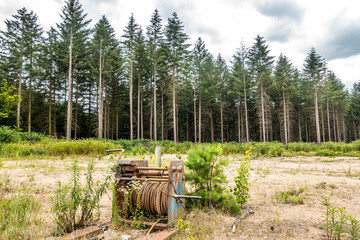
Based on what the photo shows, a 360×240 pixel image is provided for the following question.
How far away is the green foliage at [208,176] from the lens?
12.6ft

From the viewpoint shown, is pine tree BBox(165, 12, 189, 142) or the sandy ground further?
pine tree BBox(165, 12, 189, 142)

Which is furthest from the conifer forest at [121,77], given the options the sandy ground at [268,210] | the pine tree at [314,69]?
the sandy ground at [268,210]

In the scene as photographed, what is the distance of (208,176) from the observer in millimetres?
3973

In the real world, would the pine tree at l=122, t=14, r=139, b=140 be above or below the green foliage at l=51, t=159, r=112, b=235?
above

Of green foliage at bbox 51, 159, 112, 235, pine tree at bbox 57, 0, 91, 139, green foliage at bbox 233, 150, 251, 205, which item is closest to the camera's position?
green foliage at bbox 51, 159, 112, 235

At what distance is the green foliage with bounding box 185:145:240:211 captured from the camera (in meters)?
3.86

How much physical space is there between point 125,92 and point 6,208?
3571 centimetres

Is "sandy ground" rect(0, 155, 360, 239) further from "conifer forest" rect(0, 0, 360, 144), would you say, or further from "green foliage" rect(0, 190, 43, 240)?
"conifer forest" rect(0, 0, 360, 144)

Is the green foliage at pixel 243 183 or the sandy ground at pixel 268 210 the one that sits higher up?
the green foliage at pixel 243 183

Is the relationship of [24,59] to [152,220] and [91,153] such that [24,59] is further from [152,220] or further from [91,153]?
[152,220]

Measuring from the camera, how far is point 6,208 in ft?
10.1

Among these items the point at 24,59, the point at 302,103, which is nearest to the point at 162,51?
the point at 24,59

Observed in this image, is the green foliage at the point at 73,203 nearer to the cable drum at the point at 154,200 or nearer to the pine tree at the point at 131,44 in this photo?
the cable drum at the point at 154,200

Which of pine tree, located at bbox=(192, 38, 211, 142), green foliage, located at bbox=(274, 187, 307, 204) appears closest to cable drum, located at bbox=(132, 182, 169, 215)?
green foliage, located at bbox=(274, 187, 307, 204)
